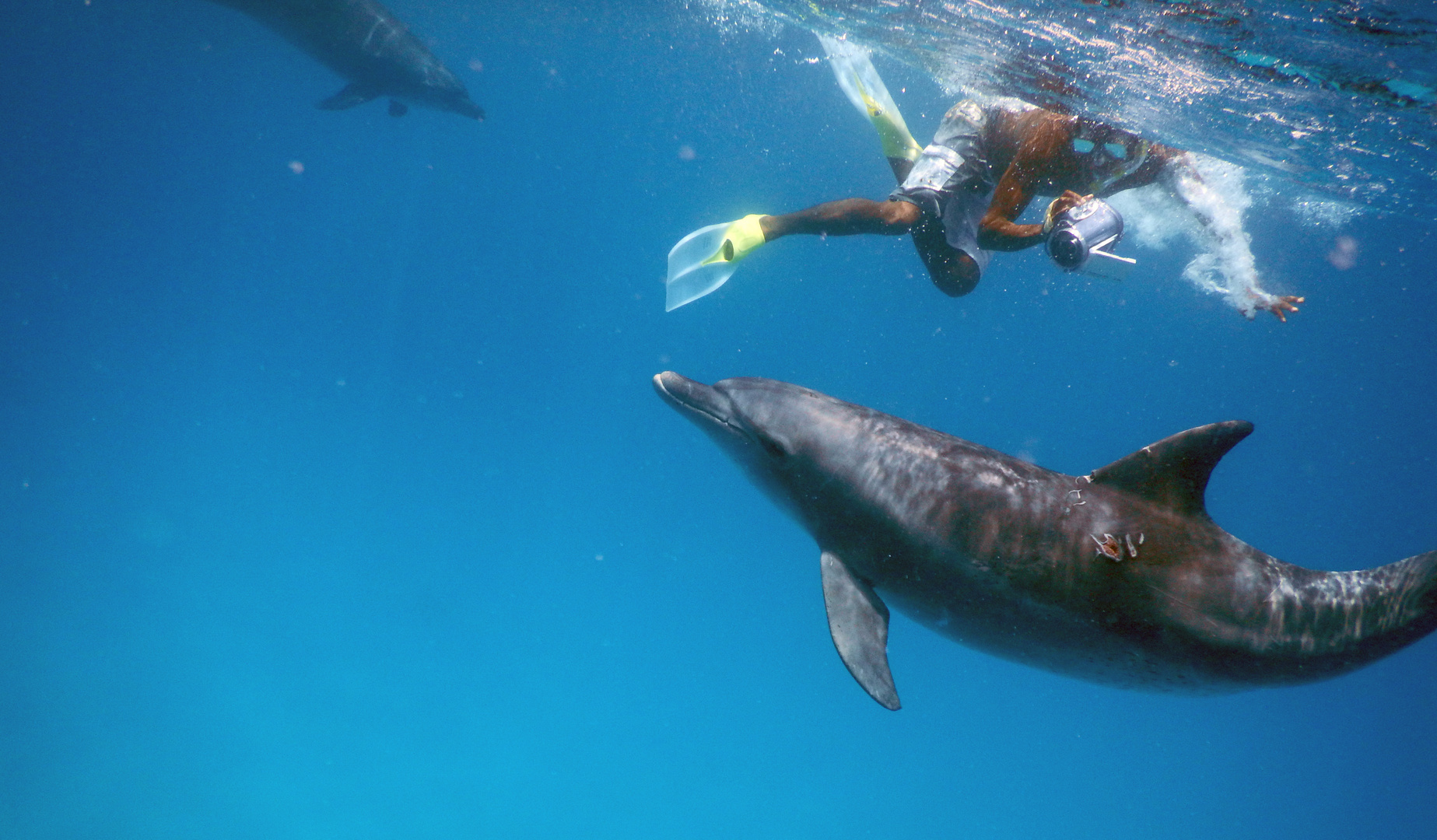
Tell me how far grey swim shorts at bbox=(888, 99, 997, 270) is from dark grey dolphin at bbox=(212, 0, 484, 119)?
13490mm

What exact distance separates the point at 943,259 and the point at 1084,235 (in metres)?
2.21

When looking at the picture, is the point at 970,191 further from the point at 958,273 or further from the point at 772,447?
the point at 772,447

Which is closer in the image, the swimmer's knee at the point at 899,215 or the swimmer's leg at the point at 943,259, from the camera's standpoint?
the swimmer's knee at the point at 899,215

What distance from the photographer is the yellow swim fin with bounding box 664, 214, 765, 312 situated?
6.05 metres

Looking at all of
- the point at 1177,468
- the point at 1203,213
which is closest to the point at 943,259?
the point at 1177,468

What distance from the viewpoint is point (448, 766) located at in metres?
22.0

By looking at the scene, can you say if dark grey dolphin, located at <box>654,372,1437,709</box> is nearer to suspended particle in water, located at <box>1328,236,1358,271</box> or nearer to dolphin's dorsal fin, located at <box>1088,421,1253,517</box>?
dolphin's dorsal fin, located at <box>1088,421,1253,517</box>

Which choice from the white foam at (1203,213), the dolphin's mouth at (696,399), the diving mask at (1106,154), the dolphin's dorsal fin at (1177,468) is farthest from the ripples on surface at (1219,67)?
the dolphin's mouth at (696,399)

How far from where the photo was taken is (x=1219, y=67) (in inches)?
396

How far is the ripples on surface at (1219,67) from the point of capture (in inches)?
333

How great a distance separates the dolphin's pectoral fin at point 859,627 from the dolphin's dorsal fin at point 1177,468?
152 cm

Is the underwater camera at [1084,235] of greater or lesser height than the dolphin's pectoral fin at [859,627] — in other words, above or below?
above

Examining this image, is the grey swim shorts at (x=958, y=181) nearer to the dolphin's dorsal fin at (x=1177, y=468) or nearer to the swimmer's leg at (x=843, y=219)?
the swimmer's leg at (x=843, y=219)

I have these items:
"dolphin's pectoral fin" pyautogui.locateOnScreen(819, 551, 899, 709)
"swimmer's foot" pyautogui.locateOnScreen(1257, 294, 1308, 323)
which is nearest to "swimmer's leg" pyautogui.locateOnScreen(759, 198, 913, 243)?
"dolphin's pectoral fin" pyautogui.locateOnScreen(819, 551, 899, 709)
